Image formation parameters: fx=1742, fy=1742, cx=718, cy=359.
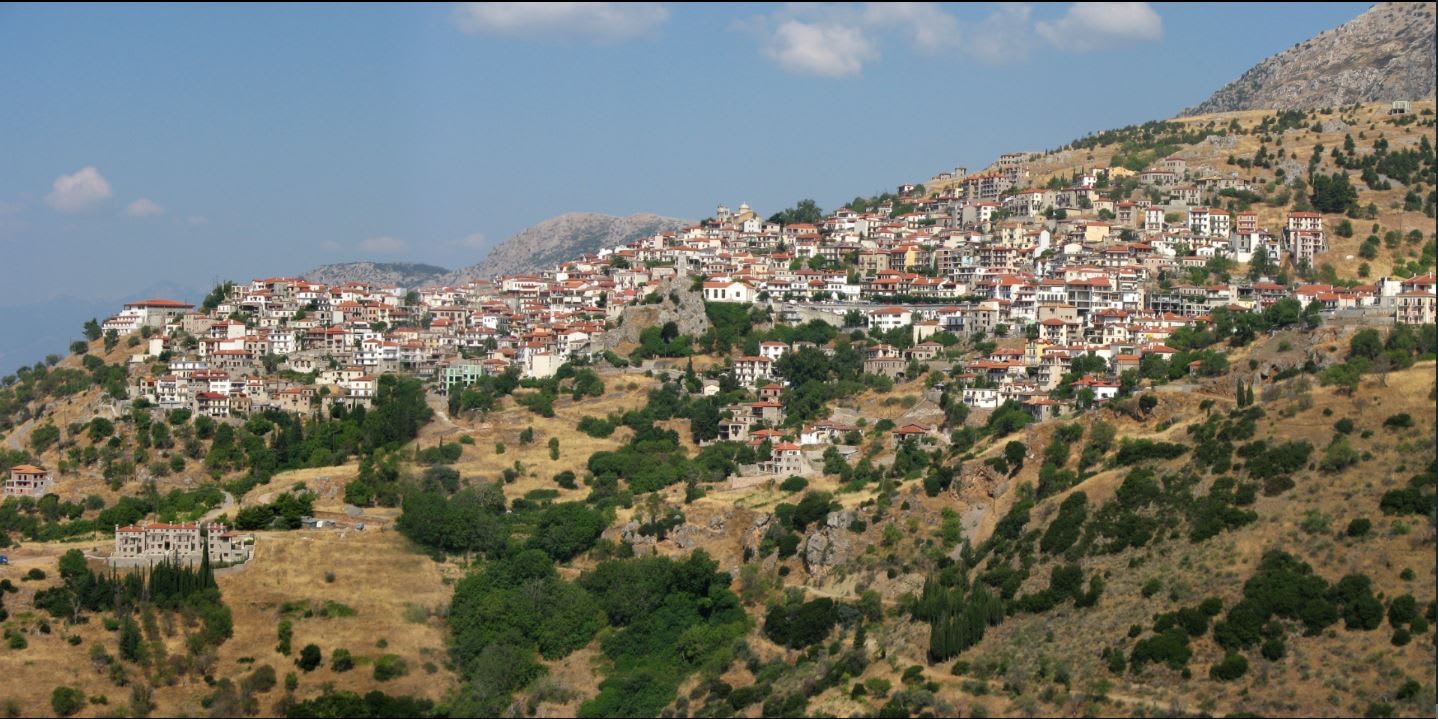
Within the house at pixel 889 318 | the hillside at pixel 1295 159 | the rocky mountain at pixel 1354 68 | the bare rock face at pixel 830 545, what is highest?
the rocky mountain at pixel 1354 68

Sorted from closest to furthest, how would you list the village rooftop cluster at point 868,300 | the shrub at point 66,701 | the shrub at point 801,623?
the shrub at point 66,701 < the shrub at point 801,623 < the village rooftop cluster at point 868,300

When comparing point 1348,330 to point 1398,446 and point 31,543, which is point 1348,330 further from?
point 31,543

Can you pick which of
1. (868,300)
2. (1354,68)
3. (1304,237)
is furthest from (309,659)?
(1354,68)

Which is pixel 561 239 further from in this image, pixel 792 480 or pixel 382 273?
pixel 792 480

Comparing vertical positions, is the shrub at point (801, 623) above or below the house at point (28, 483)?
below

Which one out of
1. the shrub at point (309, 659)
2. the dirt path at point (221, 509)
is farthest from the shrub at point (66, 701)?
the dirt path at point (221, 509)

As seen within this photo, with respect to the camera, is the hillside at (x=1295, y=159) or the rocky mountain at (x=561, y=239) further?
the rocky mountain at (x=561, y=239)

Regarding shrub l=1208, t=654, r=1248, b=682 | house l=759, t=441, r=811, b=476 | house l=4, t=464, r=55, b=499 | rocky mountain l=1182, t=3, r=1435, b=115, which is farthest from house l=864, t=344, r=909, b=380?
rocky mountain l=1182, t=3, r=1435, b=115

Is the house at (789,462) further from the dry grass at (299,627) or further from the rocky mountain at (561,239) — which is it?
the rocky mountain at (561,239)
